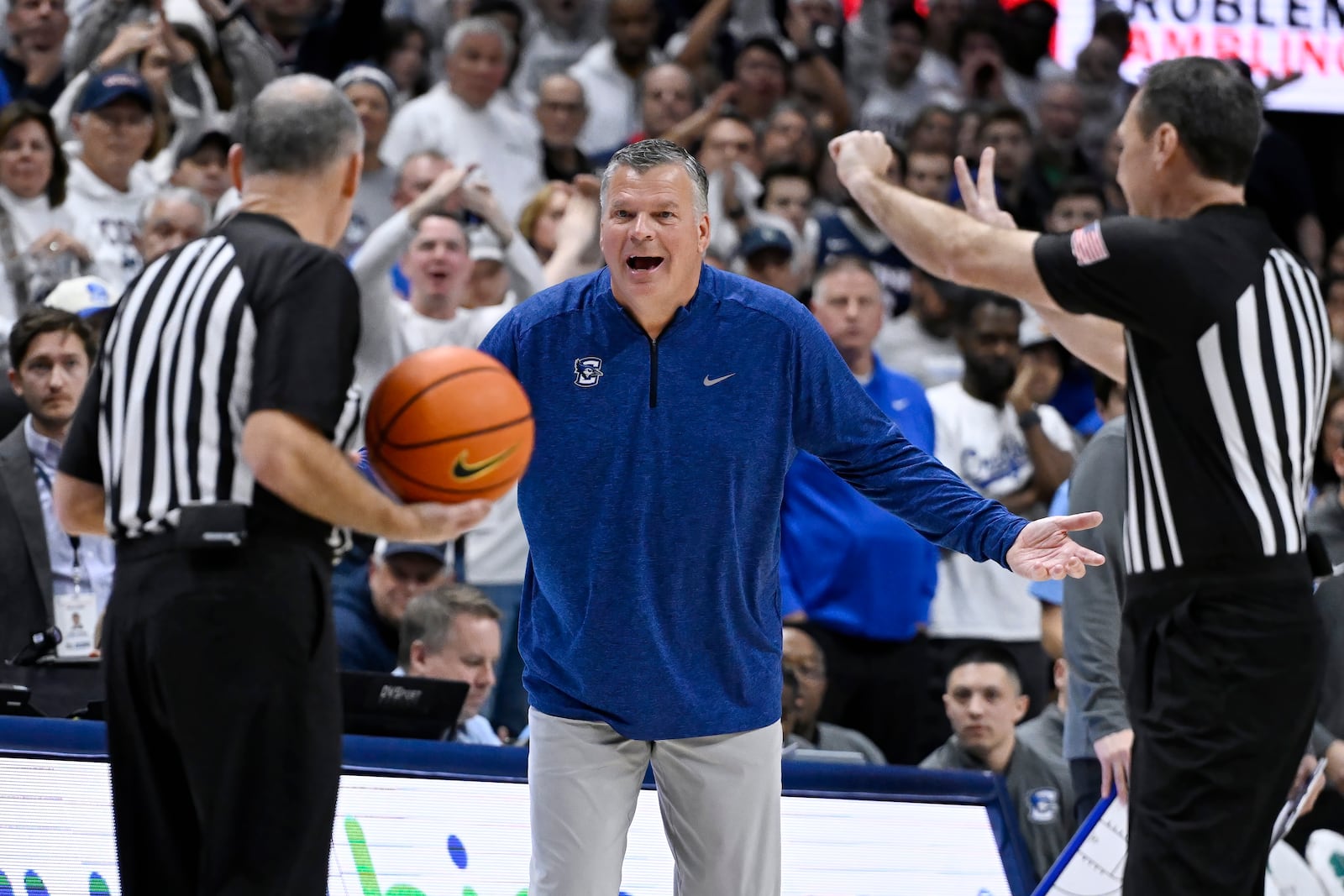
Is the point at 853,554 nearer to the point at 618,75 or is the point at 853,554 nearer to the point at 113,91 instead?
the point at 113,91

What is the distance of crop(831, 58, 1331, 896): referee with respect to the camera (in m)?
4.02

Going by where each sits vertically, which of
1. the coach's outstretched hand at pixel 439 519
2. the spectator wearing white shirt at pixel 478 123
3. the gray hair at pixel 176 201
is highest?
the spectator wearing white shirt at pixel 478 123

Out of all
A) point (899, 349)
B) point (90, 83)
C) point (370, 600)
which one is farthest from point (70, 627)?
point (899, 349)

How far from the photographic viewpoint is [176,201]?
7945mm

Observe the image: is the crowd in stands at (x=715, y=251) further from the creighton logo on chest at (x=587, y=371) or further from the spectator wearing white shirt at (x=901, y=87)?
the creighton logo on chest at (x=587, y=371)

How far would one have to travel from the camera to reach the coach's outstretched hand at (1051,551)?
13.0 feet

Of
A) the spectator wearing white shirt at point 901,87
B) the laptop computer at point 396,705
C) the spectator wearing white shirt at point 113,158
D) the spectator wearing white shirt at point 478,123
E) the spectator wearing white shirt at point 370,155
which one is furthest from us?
the spectator wearing white shirt at point 901,87

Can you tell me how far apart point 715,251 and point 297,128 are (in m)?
6.07

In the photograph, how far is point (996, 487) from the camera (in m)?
8.24

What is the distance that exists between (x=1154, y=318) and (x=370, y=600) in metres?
4.44

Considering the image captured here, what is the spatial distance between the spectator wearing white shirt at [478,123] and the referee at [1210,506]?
6.01 m

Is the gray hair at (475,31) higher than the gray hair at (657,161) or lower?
higher

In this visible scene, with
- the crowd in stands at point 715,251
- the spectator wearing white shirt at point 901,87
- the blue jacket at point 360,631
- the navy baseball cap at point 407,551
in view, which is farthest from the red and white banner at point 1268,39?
the blue jacket at point 360,631

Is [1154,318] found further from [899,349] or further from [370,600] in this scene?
[899,349]
